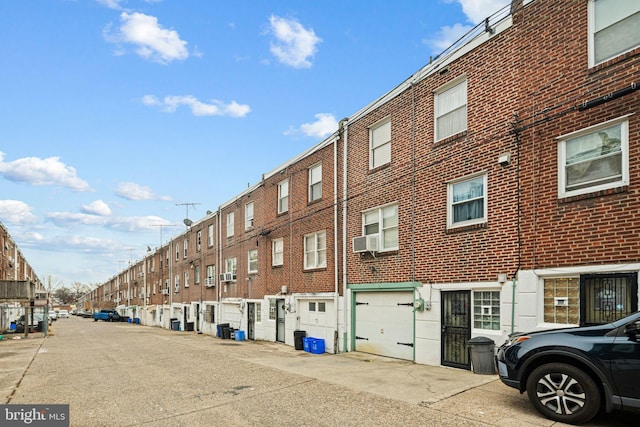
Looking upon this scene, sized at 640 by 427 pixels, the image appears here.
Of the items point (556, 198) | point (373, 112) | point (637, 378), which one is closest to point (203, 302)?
point (373, 112)

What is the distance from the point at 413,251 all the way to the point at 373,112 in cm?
500

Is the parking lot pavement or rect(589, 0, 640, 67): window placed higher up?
rect(589, 0, 640, 67): window

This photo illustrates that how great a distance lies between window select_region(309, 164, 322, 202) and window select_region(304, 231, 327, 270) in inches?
60.0

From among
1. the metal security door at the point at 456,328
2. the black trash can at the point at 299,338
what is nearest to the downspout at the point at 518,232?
the metal security door at the point at 456,328

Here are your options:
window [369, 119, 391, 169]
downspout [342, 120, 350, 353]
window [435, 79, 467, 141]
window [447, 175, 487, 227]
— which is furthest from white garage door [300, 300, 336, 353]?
window [435, 79, 467, 141]

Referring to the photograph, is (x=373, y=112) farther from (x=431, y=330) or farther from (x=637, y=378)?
(x=637, y=378)

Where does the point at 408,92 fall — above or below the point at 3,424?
above

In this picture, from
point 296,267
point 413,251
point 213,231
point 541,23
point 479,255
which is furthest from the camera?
point 213,231

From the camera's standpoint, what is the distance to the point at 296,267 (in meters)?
20.9

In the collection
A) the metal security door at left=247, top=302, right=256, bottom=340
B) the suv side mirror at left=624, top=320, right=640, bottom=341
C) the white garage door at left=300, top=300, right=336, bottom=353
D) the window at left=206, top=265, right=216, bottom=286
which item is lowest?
the metal security door at left=247, top=302, right=256, bottom=340

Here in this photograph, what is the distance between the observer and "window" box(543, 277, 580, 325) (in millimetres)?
9594

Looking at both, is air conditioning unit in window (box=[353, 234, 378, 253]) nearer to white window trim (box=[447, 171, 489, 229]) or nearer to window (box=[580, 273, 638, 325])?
white window trim (box=[447, 171, 489, 229])

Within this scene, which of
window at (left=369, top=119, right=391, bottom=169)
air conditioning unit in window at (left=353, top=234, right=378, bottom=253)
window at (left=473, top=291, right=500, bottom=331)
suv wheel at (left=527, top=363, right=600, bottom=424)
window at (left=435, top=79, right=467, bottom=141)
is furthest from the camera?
window at (left=369, top=119, right=391, bottom=169)
